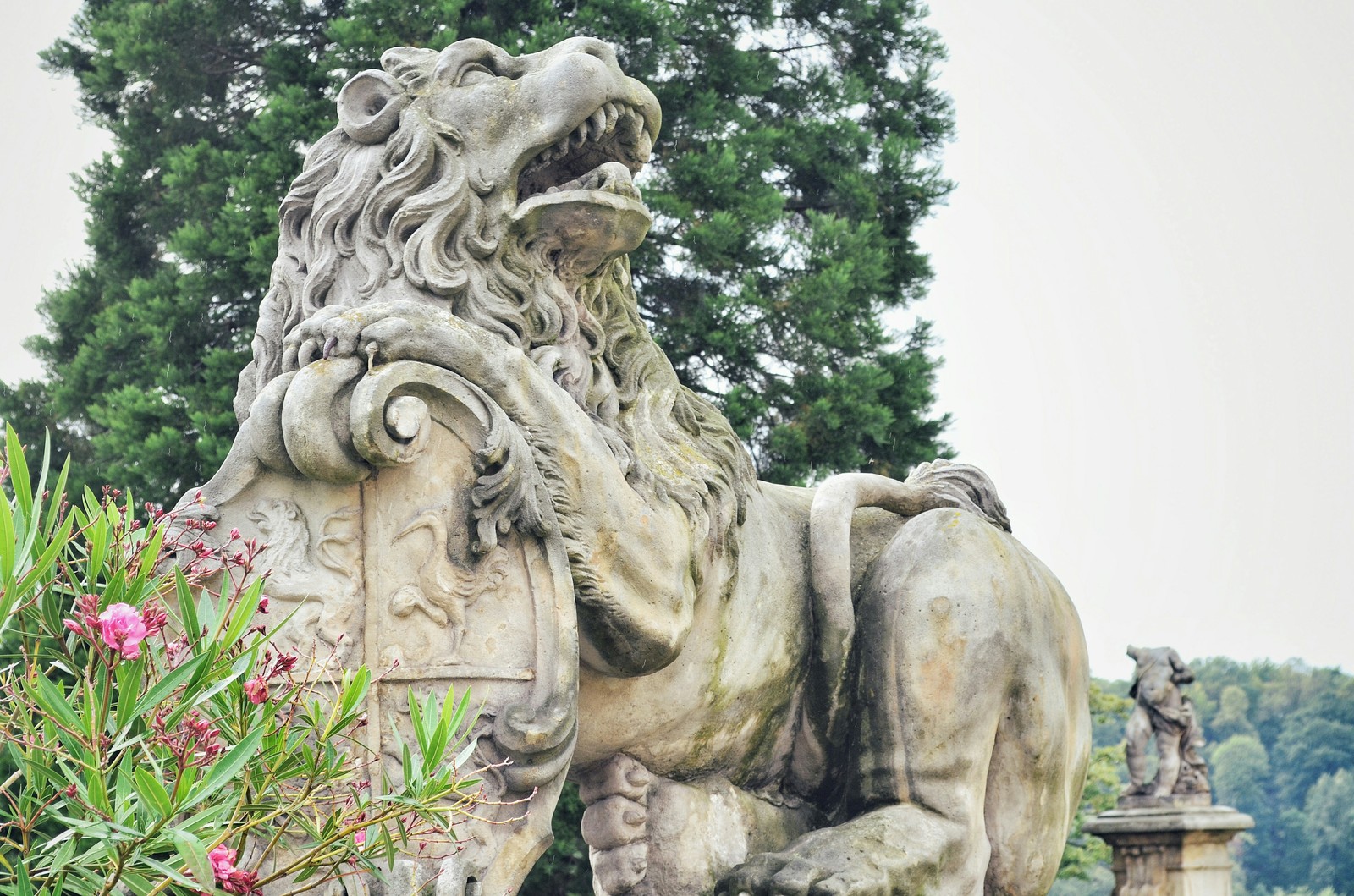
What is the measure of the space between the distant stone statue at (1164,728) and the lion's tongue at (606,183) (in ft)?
36.8

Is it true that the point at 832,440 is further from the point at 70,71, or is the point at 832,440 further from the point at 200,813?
the point at 200,813

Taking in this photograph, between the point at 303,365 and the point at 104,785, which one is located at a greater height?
the point at 303,365

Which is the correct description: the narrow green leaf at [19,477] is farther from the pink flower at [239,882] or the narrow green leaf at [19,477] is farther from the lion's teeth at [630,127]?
the lion's teeth at [630,127]

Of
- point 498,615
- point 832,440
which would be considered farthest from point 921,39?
point 498,615

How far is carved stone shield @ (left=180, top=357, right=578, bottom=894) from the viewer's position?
3.56m

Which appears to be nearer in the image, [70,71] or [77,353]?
[77,353]

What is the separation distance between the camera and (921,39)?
12.1 metres

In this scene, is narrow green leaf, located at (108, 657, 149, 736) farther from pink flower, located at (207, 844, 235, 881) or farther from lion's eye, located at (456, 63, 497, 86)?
lion's eye, located at (456, 63, 497, 86)

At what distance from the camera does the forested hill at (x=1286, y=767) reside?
41.1 m

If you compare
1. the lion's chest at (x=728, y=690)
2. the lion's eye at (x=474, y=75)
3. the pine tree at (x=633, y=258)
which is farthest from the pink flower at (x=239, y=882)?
the pine tree at (x=633, y=258)

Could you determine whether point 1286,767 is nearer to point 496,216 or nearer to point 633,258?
point 633,258

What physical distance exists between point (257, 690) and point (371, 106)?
1.89 metres

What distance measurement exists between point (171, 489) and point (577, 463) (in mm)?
6525

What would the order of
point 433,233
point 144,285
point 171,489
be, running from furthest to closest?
point 144,285
point 171,489
point 433,233
